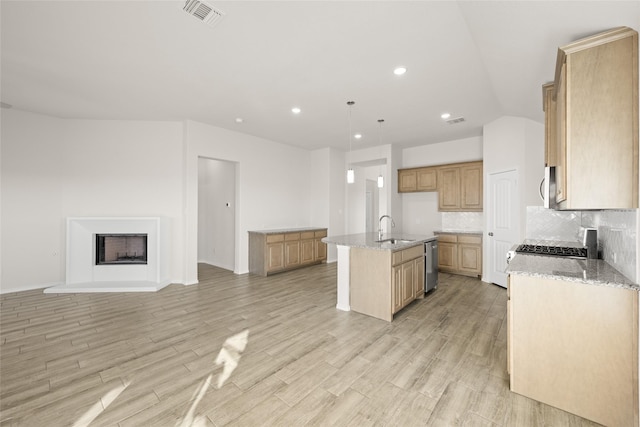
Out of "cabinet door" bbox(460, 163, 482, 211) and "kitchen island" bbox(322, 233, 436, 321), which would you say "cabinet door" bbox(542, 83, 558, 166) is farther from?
"cabinet door" bbox(460, 163, 482, 211)

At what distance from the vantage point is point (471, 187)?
547 centimetres

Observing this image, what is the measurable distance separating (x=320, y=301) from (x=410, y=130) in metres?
3.70

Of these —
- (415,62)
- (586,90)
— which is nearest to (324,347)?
(586,90)

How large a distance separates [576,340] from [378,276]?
1842mm

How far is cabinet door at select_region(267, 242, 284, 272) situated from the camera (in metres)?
5.45

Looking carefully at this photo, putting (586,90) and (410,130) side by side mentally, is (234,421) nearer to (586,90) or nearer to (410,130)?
(586,90)

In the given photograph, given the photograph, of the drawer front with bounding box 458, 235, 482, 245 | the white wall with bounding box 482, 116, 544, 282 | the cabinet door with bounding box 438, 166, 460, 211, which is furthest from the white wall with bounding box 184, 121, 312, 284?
the white wall with bounding box 482, 116, 544, 282

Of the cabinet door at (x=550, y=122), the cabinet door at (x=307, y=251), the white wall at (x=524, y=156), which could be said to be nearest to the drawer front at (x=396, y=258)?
the cabinet door at (x=550, y=122)

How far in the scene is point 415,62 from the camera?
2.87 m

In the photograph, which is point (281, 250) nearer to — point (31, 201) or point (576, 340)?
point (31, 201)

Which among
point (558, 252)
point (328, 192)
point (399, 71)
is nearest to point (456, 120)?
point (399, 71)

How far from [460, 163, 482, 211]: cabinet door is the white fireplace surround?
5.91 meters

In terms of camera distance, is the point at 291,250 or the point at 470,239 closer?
the point at 470,239

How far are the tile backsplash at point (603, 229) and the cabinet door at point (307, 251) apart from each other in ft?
13.4
